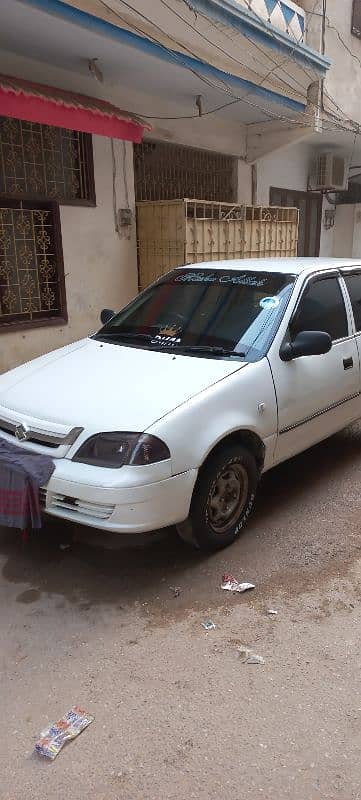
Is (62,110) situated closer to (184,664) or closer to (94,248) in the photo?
(94,248)

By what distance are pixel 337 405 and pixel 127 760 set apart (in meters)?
2.87

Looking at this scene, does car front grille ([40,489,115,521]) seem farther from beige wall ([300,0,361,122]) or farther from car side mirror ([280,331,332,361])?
beige wall ([300,0,361,122])

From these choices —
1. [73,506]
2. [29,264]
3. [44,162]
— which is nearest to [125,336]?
[73,506]

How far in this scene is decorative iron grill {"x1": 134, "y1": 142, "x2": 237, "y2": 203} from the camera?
8.34 m

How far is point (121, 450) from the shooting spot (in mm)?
2811

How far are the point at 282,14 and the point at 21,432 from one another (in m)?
8.40

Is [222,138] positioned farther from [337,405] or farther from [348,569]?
[348,569]

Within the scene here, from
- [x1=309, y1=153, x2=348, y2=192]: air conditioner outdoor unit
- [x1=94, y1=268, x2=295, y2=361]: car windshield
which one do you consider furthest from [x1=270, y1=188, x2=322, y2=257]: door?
[x1=94, y1=268, x2=295, y2=361]: car windshield

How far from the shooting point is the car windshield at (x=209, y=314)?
142 inches

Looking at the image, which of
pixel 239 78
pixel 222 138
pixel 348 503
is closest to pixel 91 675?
pixel 348 503

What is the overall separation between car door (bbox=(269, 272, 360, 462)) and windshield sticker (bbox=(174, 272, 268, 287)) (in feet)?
1.10

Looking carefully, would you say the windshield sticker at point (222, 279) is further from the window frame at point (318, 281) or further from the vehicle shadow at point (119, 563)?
the vehicle shadow at point (119, 563)

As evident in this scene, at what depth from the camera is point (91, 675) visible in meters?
2.47

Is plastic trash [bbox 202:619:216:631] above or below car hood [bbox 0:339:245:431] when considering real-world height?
below
